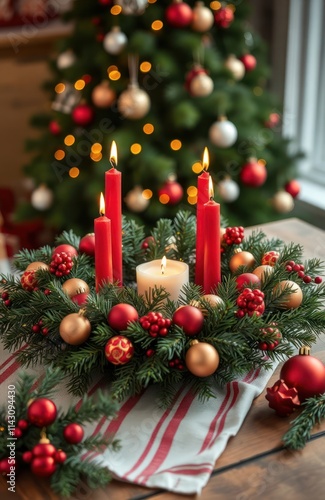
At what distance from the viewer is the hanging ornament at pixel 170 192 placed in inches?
84.8

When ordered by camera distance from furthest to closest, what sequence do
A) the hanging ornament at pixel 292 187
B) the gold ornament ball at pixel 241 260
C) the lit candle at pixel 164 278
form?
the hanging ornament at pixel 292 187
the gold ornament ball at pixel 241 260
the lit candle at pixel 164 278

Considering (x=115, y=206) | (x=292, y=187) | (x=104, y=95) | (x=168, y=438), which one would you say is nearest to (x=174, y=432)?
(x=168, y=438)

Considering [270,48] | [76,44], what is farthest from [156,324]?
[270,48]

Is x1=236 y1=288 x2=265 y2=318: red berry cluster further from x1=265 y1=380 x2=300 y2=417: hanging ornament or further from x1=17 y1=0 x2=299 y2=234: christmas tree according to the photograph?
x1=17 y1=0 x2=299 y2=234: christmas tree

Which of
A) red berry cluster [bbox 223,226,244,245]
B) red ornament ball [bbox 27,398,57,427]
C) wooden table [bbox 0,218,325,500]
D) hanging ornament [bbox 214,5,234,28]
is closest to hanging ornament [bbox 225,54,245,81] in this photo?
hanging ornament [bbox 214,5,234,28]

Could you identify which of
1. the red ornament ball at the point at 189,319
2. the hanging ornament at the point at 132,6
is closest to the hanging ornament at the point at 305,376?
the red ornament ball at the point at 189,319

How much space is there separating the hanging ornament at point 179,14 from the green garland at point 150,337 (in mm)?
1293

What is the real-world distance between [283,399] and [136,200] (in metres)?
1.40

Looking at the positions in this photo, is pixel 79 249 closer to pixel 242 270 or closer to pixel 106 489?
pixel 242 270

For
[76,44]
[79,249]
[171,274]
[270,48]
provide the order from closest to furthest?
[171,274] < [79,249] < [76,44] < [270,48]

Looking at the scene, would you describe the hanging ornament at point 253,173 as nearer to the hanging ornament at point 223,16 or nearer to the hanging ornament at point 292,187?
the hanging ornament at point 292,187

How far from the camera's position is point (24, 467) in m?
0.76

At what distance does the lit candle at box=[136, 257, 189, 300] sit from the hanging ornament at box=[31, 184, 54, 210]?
4.79ft

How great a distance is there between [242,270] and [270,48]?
1.97 meters
